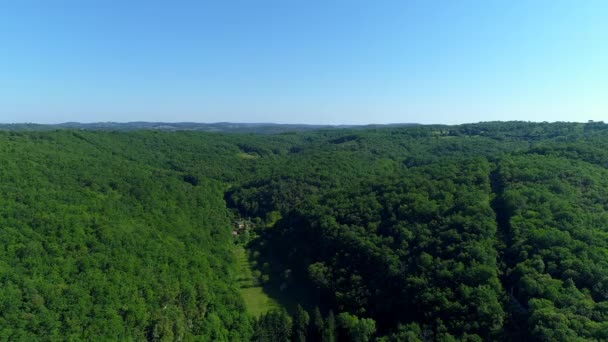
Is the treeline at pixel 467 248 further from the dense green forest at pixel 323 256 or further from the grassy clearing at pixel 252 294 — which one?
the grassy clearing at pixel 252 294

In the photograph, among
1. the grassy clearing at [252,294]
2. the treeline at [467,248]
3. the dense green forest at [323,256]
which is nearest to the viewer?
the dense green forest at [323,256]

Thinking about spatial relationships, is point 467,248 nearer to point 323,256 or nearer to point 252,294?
point 323,256

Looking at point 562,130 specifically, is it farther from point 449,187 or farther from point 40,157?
point 40,157

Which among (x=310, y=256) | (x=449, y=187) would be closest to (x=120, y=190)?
(x=310, y=256)

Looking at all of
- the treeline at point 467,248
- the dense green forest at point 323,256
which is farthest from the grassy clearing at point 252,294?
the treeline at point 467,248

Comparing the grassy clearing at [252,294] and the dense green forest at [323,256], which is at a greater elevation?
the dense green forest at [323,256]
